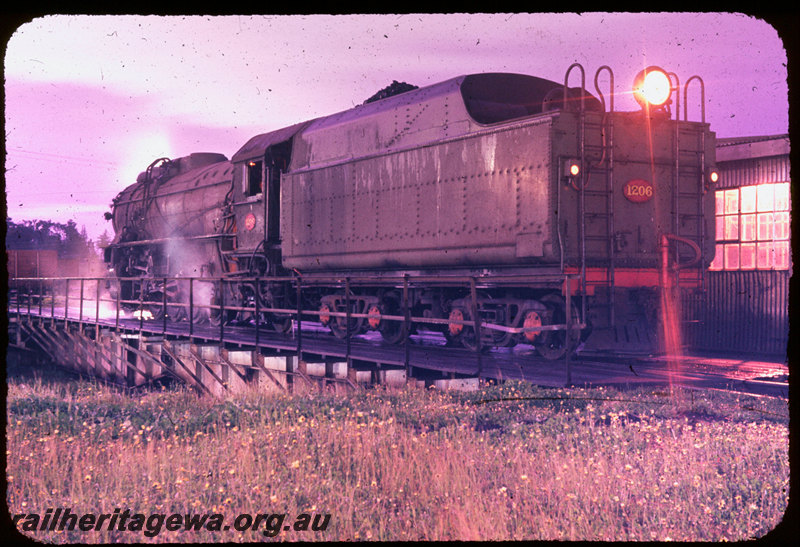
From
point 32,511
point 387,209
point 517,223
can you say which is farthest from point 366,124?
point 32,511

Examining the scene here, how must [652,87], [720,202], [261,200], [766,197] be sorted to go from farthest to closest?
[261,200] → [720,202] → [766,197] → [652,87]

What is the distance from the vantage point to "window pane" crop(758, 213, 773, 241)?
575 inches

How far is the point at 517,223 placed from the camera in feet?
35.1

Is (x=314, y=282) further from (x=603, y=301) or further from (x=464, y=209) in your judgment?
(x=603, y=301)

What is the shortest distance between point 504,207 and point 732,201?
270 inches

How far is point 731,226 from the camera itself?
15359 millimetres

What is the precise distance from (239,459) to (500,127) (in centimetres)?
641

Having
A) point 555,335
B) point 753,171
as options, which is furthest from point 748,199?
point 555,335

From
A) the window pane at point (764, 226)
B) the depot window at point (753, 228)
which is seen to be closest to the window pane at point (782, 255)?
the depot window at point (753, 228)

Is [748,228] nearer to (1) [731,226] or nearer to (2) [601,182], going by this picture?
(1) [731,226]

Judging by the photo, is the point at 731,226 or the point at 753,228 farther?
the point at 731,226

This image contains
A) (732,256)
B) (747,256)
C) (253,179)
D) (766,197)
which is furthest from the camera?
(253,179)

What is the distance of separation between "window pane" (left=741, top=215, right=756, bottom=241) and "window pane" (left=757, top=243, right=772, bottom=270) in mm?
256

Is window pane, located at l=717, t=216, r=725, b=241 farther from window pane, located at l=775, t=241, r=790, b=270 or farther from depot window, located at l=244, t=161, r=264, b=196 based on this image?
depot window, located at l=244, t=161, r=264, b=196
